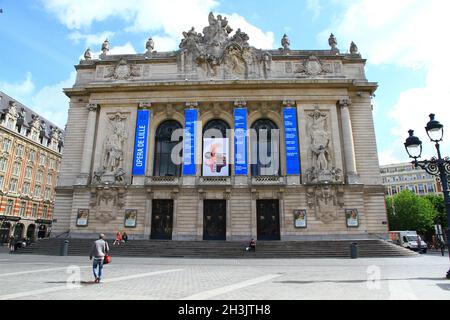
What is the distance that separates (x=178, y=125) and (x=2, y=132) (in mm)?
29764

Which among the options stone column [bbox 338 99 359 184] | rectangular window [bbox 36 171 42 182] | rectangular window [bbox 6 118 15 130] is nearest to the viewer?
stone column [bbox 338 99 359 184]

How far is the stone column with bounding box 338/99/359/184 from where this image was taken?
26969 mm

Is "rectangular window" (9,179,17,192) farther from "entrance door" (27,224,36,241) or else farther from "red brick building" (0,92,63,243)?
"entrance door" (27,224,36,241)

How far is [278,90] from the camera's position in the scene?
29.7 meters

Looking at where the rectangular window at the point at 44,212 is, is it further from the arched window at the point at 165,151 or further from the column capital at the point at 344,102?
the column capital at the point at 344,102

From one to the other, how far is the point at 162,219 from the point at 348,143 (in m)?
19.1

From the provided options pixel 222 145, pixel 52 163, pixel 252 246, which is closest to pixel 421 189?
pixel 222 145

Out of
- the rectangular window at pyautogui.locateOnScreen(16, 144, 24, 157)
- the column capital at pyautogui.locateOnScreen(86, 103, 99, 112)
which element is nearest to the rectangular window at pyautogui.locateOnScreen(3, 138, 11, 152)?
the rectangular window at pyautogui.locateOnScreen(16, 144, 24, 157)

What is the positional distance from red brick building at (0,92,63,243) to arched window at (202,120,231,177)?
32.6m

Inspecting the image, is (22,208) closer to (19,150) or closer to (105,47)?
(19,150)

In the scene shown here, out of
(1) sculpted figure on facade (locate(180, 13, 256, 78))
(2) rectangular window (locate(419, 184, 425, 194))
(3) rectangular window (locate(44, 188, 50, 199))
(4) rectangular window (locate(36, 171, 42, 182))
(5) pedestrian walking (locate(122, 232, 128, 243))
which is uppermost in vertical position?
(1) sculpted figure on facade (locate(180, 13, 256, 78))

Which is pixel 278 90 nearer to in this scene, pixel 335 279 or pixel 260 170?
pixel 260 170
